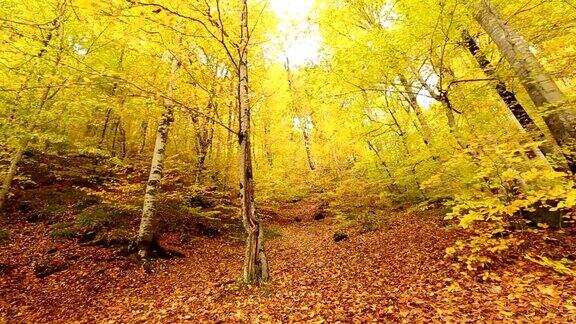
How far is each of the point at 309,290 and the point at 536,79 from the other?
220 inches

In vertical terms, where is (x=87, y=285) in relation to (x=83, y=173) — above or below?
below

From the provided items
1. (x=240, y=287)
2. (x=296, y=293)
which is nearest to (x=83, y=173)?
(x=240, y=287)

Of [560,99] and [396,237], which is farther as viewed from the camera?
[396,237]

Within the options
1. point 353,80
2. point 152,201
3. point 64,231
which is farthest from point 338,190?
point 64,231

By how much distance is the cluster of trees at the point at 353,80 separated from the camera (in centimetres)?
Answer: 550

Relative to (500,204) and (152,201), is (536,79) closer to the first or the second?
(500,204)

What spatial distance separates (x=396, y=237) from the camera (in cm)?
→ 884

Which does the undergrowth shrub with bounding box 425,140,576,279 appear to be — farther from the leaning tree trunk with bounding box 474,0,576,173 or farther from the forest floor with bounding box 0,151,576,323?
the leaning tree trunk with bounding box 474,0,576,173

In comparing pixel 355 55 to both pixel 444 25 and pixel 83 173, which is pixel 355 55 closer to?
pixel 444 25

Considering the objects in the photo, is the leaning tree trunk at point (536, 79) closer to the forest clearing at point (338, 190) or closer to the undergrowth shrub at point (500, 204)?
the forest clearing at point (338, 190)

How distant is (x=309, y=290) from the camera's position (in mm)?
6152

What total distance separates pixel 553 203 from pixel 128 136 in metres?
17.5

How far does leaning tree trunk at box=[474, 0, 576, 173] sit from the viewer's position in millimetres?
5266

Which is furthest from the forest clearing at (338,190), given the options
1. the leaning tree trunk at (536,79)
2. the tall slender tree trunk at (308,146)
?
the tall slender tree trunk at (308,146)
